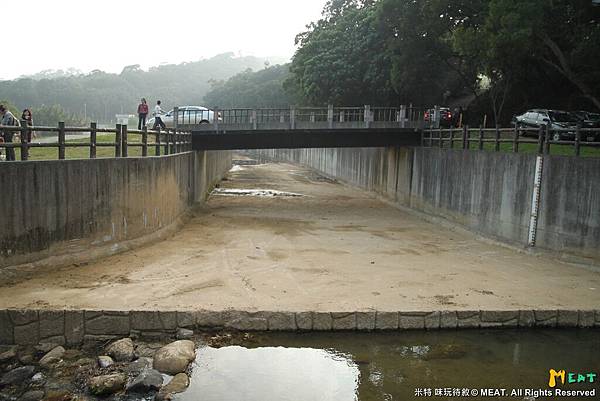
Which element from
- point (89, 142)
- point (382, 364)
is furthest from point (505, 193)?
point (89, 142)

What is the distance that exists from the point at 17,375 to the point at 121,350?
1.44m

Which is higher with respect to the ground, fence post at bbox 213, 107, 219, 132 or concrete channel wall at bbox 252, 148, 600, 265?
fence post at bbox 213, 107, 219, 132

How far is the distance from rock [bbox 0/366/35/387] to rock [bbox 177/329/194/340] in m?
2.23

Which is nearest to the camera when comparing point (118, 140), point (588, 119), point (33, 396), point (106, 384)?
point (33, 396)

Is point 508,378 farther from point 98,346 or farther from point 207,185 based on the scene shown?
point 207,185

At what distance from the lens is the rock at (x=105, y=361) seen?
25.8ft

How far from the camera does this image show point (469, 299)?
10688 millimetres

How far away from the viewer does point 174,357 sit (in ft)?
26.3

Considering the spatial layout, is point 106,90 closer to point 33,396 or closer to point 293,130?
point 293,130

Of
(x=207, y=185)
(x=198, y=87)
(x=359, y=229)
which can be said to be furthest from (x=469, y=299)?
(x=198, y=87)

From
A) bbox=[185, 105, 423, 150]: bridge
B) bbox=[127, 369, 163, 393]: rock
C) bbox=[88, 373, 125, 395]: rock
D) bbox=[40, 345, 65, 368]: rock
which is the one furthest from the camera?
bbox=[185, 105, 423, 150]: bridge

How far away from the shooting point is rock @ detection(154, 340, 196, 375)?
7.87 m

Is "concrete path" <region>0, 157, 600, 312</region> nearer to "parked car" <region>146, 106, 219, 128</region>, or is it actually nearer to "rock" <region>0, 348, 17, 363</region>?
"rock" <region>0, 348, 17, 363</region>

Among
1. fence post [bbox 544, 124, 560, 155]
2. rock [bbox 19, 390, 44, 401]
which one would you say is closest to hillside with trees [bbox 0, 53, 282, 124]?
fence post [bbox 544, 124, 560, 155]
